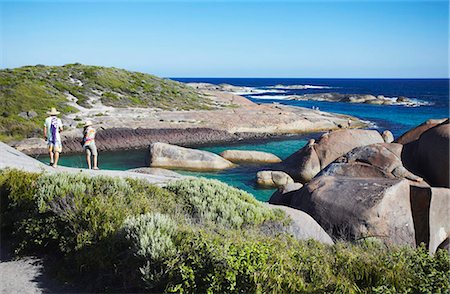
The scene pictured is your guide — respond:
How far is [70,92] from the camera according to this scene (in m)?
53.5

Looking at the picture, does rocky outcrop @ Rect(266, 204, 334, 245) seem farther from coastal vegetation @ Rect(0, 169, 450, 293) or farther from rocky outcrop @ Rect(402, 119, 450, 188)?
rocky outcrop @ Rect(402, 119, 450, 188)

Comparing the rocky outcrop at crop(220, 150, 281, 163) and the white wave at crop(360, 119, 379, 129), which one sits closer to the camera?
the rocky outcrop at crop(220, 150, 281, 163)

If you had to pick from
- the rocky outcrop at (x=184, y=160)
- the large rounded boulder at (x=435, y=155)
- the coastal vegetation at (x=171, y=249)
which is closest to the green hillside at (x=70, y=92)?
the rocky outcrop at (x=184, y=160)

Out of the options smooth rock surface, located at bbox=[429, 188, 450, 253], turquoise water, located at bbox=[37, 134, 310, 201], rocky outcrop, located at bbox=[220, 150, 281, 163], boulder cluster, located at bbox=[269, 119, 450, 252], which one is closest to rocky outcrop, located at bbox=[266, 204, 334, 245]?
boulder cluster, located at bbox=[269, 119, 450, 252]

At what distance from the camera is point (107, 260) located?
24.1 ft

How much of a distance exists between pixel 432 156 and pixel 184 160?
17517 mm

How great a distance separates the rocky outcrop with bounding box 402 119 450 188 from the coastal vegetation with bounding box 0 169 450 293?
8.42m

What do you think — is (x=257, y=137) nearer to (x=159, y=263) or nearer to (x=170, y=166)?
(x=170, y=166)

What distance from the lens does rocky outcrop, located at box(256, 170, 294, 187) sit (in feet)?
79.2

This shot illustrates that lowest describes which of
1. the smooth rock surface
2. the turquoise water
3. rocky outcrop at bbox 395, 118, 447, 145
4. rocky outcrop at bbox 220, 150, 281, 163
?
the turquoise water

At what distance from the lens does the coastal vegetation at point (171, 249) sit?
5879 millimetres

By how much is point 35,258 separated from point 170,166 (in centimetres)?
2132

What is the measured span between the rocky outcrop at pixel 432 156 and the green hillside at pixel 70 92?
33.7 metres

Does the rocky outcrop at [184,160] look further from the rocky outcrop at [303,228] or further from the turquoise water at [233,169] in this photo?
the rocky outcrop at [303,228]
